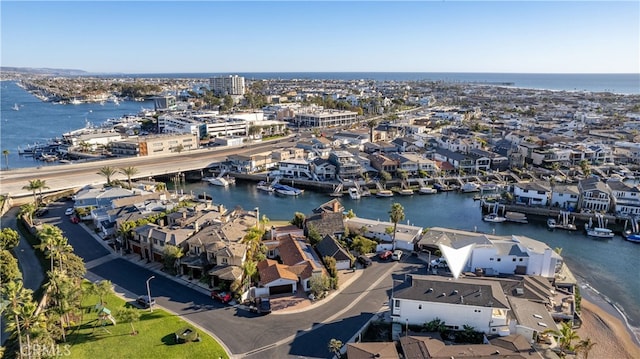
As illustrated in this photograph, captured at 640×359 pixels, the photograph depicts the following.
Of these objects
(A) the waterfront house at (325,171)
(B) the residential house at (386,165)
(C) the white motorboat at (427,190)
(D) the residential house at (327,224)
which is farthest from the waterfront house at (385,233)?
(B) the residential house at (386,165)

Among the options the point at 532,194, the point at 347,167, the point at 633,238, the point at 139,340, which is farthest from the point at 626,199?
the point at 139,340

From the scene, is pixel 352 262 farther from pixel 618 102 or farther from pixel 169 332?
pixel 618 102

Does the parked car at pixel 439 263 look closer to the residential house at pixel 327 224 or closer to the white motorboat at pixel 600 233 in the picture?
the residential house at pixel 327 224

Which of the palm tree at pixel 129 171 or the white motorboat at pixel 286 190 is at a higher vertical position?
the palm tree at pixel 129 171

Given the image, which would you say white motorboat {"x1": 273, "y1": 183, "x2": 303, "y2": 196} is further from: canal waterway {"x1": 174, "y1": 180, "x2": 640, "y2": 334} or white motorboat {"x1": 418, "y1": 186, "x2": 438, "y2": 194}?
white motorboat {"x1": 418, "y1": 186, "x2": 438, "y2": 194}

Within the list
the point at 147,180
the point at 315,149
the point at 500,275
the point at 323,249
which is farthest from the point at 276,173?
the point at 500,275

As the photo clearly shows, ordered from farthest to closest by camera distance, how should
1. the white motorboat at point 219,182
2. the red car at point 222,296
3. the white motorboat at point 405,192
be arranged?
1. the white motorboat at point 219,182
2. the white motorboat at point 405,192
3. the red car at point 222,296

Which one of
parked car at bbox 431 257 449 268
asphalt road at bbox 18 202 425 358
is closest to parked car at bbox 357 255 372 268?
asphalt road at bbox 18 202 425 358
